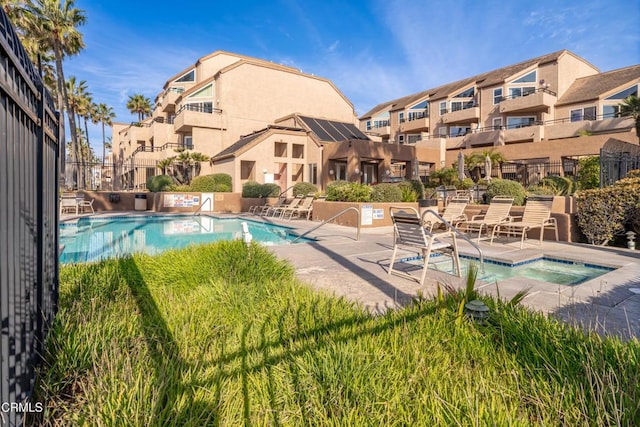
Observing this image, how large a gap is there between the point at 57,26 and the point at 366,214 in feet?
85.5

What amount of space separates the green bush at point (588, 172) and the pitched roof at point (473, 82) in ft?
50.4

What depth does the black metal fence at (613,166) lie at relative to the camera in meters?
10.1

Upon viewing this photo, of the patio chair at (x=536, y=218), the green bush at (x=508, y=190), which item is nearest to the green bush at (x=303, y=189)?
the green bush at (x=508, y=190)

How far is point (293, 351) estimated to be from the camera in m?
2.59

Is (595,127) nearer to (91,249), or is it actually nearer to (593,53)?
(593,53)

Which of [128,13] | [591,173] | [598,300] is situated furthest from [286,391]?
[128,13]

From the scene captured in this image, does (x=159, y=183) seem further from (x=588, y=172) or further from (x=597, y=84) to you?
(x=597, y=84)

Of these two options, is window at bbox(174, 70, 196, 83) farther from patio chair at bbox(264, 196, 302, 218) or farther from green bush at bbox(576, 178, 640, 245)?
green bush at bbox(576, 178, 640, 245)

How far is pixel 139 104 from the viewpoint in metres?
49.9

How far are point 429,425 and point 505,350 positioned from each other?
3.56 ft

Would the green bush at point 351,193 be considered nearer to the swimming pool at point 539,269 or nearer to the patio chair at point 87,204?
the swimming pool at point 539,269

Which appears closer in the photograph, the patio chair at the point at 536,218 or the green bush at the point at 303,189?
the patio chair at the point at 536,218

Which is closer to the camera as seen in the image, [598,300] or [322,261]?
[598,300]

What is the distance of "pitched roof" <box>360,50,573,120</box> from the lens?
107 ft
